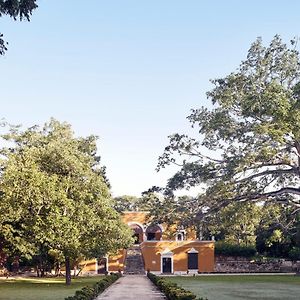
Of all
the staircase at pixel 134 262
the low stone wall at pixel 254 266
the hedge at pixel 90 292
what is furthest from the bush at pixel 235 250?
the hedge at pixel 90 292

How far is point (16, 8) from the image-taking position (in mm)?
8133

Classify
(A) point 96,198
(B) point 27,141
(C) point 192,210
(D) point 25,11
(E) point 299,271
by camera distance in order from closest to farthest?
(D) point 25,11 → (C) point 192,210 → (A) point 96,198 → (B) point 27,141 → (E) point 299,271

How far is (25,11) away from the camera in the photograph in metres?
8.27

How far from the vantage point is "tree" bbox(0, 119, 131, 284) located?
2986 centimetres

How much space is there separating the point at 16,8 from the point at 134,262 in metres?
50.4

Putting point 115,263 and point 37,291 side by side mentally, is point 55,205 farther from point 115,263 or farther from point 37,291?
point 115,263

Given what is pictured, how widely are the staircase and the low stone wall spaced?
8.45 meters

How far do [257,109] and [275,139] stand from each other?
1.87 meters

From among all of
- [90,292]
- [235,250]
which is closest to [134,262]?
[235,250]

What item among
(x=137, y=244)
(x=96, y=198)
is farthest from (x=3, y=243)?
(x=137, y=244)

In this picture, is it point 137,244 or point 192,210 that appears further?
point 137,244

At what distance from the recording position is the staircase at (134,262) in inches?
2093

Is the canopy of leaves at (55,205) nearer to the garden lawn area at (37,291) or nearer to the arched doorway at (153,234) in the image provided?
the garden lawn area at (37,291)

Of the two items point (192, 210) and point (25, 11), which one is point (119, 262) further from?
point (25, 11)
